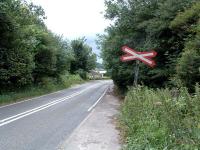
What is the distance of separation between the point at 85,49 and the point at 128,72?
2405 inches

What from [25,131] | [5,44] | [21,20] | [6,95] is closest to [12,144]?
[25,131]

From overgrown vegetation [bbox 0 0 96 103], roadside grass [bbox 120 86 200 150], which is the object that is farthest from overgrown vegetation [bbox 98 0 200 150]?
overgrown vegetation [bbox 0 0 96 103]

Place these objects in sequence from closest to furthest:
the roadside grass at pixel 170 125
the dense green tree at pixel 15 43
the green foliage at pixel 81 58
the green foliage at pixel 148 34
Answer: the roadside grass at pixel 170 125, the green foliage at pixel 148 34, the dense green tree at pixel 15 43, the green foliage at pixel 81 58

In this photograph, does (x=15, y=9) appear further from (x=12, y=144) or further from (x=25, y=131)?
(x=12, y=144)

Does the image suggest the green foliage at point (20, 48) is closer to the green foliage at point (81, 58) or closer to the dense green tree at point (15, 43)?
the dense green tree at point (15, 43)

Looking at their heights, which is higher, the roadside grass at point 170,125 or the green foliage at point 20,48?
the green foliage at point 20,48

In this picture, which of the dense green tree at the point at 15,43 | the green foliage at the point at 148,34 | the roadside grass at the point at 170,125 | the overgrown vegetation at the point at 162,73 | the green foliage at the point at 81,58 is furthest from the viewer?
the green foliage at the point at 81,58

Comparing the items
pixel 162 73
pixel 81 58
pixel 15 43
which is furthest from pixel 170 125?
pixel 81 58

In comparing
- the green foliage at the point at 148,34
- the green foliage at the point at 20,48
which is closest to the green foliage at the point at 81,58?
the green foliage at the point at 20,48

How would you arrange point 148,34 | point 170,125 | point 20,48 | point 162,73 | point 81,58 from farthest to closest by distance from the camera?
point 81,58 < point 20,48 < point 148,34 < point 162,73 < point 170,125

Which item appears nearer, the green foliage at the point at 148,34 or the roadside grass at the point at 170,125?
the roadside grass at the point at 170,125

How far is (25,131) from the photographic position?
1091cm

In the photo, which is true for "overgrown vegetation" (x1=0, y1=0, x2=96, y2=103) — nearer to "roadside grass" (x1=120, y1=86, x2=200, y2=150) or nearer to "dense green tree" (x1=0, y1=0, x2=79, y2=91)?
"dense green tree" (x1=0, y1=0, x2=79, y2=91)

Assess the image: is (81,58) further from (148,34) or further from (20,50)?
(148,34)
